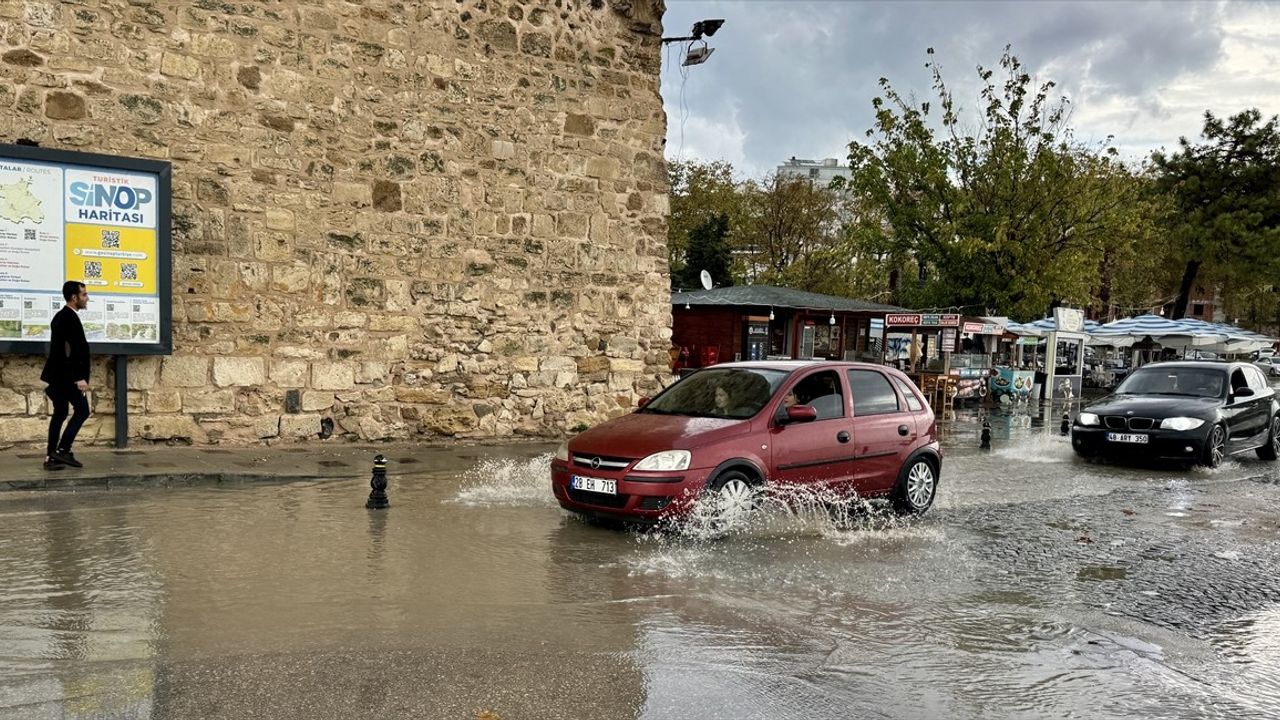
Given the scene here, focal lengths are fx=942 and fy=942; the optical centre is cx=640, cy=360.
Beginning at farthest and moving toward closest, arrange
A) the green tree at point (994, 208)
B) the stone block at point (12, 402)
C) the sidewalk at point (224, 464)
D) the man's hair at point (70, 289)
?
the green tree at point (994, 208), the stone block at point (12, 402), the man's hair at point (70, 289), the sidewalk at point (224, 464)

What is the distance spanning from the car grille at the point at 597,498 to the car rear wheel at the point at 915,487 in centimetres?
300

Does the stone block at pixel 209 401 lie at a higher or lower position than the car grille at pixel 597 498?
higher

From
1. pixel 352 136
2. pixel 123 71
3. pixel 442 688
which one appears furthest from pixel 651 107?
pixel 442 688

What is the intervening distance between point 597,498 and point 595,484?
4.6 inches

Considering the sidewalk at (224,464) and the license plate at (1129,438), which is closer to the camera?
the sidewalk at (224,464)

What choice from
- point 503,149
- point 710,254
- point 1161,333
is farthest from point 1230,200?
point 503,149

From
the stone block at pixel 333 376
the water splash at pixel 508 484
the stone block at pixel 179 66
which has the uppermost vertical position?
the stone block at pixel 179 66

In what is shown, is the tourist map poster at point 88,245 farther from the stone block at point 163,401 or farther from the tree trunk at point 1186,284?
the tree trunk at point 1186,284

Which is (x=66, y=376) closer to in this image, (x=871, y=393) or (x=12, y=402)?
(x=12, y=402)

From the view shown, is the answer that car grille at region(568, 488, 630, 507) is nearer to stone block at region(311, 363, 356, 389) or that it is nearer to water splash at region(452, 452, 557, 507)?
water splash at region(452, 452, 557, 507)

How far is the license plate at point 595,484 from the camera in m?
7.50

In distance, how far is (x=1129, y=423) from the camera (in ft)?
43.9

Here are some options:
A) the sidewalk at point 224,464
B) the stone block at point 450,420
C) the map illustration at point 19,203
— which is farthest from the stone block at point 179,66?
the stone block at point 450,420

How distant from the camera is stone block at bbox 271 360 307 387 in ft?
37.7
